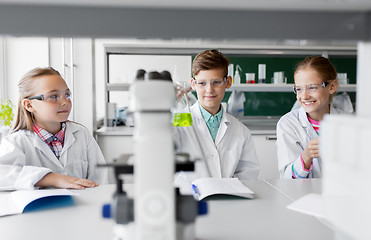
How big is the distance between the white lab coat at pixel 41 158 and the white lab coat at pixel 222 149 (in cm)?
49

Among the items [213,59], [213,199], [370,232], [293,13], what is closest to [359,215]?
[370,232]

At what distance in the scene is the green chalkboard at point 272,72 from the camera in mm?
4281

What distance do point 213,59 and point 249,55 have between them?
7.60 feet

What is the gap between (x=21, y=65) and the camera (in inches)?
147

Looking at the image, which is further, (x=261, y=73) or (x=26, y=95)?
(x=261, y=73)

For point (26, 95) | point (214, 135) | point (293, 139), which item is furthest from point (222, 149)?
point (26, 95)

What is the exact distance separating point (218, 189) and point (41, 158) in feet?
3.02

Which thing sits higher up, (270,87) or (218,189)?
(270,87)

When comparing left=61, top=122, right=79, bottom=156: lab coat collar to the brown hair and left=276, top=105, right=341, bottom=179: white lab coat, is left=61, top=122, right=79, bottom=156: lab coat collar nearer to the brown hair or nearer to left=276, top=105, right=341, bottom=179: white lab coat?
left=276, top=105, right=341, bottom=179: white lab coat

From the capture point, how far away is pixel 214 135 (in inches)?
80.7

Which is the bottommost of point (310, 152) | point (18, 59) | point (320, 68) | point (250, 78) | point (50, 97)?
point (310, 152)

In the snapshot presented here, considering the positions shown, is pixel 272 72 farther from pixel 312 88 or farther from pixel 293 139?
pixel 293 139

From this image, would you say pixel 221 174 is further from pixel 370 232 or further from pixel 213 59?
pixel 370 232

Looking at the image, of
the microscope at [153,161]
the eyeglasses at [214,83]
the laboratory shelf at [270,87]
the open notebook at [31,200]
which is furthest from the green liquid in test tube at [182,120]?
the laboratory shelf at [270,87]
